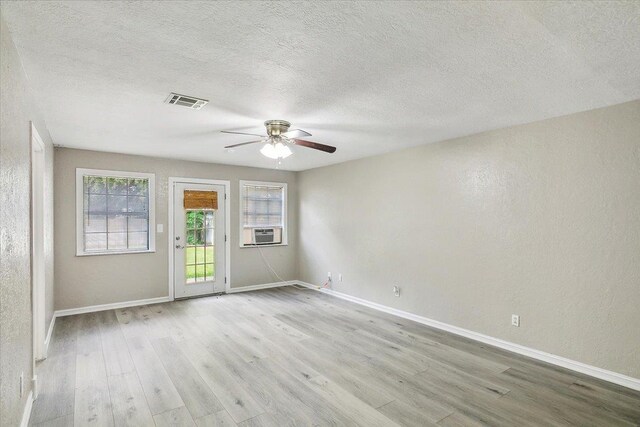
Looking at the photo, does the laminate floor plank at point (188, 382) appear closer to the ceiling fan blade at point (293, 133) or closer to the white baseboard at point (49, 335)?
the white baseboard at point (49, 335)

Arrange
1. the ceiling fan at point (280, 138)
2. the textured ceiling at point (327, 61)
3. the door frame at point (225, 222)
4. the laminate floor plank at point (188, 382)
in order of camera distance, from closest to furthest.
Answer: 1. the textured ceiling at point (327, 61)
2. the laminate floor plank at point (188, 382)
3. the ceiling fan at point (280, 138)
4. the door frame at point (225, 222)

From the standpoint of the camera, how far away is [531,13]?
1.65 m

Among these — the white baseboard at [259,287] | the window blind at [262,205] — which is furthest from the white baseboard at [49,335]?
the window blind at [262,205]

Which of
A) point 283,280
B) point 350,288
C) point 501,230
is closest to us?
point 501,230

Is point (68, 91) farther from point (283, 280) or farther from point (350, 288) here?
Answer: point (283, 280)

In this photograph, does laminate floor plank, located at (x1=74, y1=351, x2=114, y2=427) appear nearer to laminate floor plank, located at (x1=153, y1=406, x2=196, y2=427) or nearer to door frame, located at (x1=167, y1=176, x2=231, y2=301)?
laminate floor plank, located at (x1=153, y1=406, x2=196, y2=427)

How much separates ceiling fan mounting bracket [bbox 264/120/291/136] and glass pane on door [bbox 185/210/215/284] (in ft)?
10.2

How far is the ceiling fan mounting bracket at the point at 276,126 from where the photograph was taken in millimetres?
3453

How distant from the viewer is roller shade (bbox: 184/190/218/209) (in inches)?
232

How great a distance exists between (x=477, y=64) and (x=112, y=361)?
411 cm

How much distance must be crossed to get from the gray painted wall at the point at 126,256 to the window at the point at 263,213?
137 millimetres

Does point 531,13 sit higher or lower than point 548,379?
higher

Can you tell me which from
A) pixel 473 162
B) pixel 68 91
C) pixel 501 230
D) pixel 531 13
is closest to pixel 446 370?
pixel 501 230

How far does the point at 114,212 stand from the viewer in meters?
5.31
